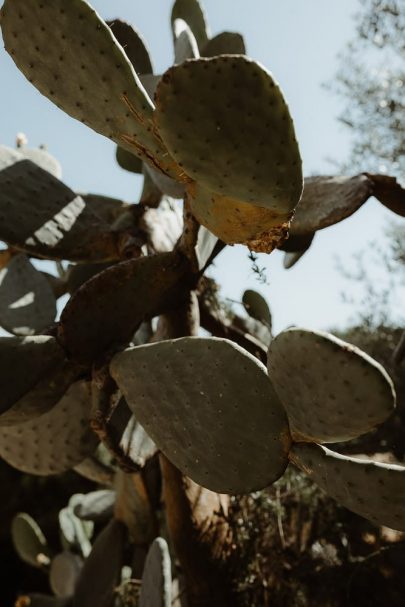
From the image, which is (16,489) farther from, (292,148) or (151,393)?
(292,148)

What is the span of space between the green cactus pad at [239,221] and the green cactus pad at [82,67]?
4.4 inches

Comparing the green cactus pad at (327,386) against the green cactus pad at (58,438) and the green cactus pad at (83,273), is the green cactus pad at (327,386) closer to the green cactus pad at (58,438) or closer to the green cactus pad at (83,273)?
the green cactus pad at (58,438)

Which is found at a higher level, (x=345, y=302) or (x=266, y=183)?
(x=266, y=183)

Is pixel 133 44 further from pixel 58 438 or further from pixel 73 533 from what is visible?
pixel 73 533

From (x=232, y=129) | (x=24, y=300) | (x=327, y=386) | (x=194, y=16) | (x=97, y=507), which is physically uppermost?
(x=194, y=16)

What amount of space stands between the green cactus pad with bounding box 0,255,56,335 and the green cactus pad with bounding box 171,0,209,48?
1.04m

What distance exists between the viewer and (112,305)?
63.9 inches

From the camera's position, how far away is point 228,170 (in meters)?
1.17

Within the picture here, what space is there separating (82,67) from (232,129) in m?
0.43

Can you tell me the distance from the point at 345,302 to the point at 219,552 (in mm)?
2232

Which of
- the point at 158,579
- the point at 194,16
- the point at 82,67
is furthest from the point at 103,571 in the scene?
the point at 194,16

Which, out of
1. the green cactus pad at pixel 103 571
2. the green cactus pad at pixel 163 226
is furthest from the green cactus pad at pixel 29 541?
the green cactus pad at pixel 163 226

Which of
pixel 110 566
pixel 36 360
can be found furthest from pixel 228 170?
pixel 110 566

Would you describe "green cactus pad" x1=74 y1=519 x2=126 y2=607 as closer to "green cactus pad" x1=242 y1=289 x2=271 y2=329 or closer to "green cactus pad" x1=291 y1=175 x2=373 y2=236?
"green cactus pad" x1=242 y1=289 x2=271 y2=329
